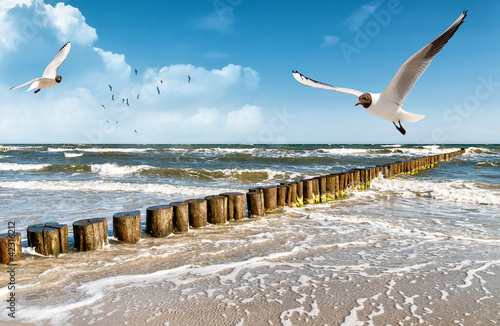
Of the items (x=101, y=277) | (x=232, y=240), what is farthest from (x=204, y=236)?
(x=101, y=277)

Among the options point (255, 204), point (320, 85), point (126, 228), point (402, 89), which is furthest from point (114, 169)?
point (402, 89)

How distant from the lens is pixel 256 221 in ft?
19.6

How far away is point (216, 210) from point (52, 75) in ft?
10.6

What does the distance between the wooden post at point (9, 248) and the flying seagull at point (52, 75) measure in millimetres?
1911

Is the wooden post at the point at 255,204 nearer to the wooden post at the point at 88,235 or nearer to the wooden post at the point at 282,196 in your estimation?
the wooden post at the point at 282,196

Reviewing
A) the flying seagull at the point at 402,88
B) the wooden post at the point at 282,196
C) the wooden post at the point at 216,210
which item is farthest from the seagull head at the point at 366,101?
the wooden post at the point at 282,196

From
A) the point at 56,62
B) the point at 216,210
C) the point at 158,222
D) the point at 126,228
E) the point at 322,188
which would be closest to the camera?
the point at 56,62

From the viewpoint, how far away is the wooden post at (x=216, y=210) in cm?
562

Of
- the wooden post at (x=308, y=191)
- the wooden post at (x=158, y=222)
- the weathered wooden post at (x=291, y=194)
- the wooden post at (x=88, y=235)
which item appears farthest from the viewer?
the wooden post at (x=308, y=191)

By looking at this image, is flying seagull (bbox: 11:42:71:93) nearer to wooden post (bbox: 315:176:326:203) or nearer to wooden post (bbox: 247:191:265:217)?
wooden post (bbox: 247:191:265:217)

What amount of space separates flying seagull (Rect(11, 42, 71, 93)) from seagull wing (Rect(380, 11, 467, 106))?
2.82 meters

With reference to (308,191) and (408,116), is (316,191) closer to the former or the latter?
(308,191)

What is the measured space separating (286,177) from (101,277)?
11854 mm

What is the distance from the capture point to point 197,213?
540cm
